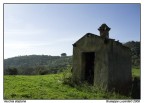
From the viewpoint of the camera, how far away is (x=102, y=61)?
16094mm

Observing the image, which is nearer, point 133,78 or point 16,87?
point 16,87

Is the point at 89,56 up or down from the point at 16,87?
up

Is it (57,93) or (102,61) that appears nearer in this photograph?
(57,93)

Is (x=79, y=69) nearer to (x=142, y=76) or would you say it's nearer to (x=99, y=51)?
(x=99, y=51)

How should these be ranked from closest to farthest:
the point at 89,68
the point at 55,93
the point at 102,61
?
the point at 55,93 < the point at 102,61 < the point at 89,68

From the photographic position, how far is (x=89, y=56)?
18.9 m

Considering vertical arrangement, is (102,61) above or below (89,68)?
above

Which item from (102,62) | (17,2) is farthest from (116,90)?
(17,2)

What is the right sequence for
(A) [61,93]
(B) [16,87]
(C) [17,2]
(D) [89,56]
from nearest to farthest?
(C) [17,2] < (A) [61,93] < (B) [16,87] < (D) [89,56]

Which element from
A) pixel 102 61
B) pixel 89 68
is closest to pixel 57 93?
pixel 102 61

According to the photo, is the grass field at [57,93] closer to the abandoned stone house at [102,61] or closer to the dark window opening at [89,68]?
the abandoned stone house at [102,61]

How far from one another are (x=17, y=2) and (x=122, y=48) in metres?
9.02

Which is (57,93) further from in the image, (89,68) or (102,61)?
(89,68)

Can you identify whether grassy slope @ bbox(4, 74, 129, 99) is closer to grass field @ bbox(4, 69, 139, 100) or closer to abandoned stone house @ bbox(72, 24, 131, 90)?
grass field @ bbox(4, 69, 139, 100)
